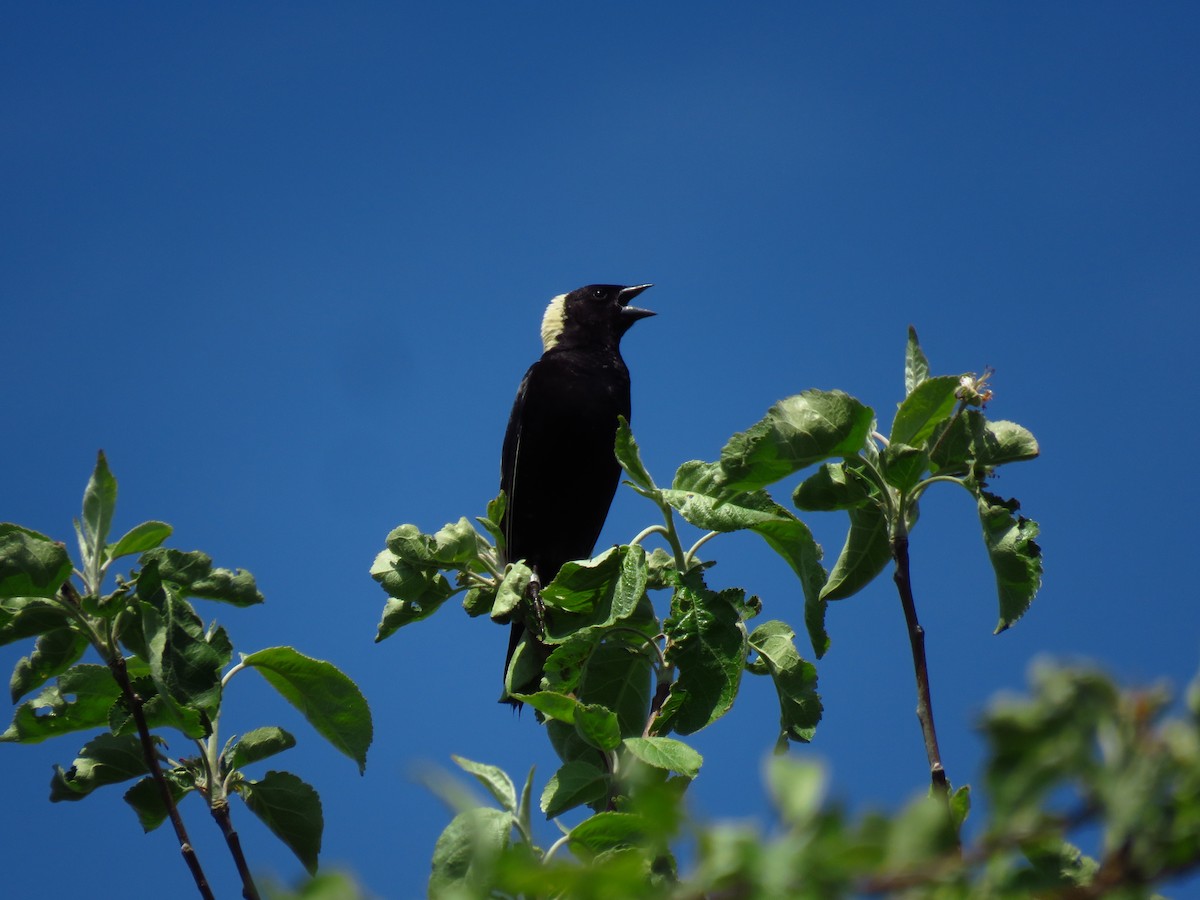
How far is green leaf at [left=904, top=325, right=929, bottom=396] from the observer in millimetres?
2287

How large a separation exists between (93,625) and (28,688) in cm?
23

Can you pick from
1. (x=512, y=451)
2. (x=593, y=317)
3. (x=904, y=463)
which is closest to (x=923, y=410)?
(x=904, y=463)

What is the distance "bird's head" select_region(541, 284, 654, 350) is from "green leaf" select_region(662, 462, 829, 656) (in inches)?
171

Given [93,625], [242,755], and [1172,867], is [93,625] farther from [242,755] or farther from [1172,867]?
[1172,867]

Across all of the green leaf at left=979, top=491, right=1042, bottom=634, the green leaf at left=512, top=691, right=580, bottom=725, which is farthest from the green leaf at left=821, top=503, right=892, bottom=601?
the green leaf at left=512, top=691, right=580, bottom=725

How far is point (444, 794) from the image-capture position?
5.90 ft

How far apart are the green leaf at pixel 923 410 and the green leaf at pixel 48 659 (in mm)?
1674

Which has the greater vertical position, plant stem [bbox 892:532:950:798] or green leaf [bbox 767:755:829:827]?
plant stem [bbox 892:532:950:798]

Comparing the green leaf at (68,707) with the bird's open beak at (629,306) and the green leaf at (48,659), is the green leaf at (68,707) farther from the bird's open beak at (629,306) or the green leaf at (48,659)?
the bird's open beak at (629,306)

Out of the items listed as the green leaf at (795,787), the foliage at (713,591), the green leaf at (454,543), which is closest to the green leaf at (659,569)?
the foliage at (713,591)

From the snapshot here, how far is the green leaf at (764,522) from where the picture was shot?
2.35 metres

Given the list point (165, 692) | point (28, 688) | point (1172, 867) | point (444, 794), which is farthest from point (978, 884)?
point (28, 688)

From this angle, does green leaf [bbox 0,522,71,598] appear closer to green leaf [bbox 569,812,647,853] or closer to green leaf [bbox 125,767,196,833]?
green leaf [bbox 125,767,196,833]

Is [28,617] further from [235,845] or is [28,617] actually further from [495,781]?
[495,781]
